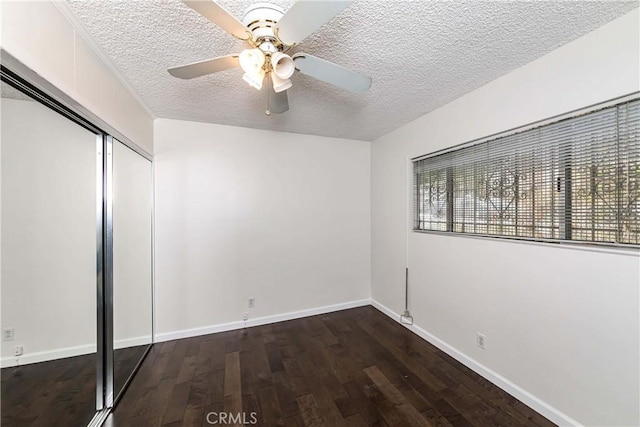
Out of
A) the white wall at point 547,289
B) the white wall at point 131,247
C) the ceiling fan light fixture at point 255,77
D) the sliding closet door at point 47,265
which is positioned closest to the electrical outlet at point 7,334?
the sliding closet door at point 47,265

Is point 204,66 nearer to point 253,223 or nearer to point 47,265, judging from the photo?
point 47,265

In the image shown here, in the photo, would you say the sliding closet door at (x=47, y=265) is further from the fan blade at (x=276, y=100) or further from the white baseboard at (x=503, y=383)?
the white baseboard at (x=503, y=383)

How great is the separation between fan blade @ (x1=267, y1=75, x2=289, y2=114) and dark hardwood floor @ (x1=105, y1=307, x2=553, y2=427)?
217 centimetres

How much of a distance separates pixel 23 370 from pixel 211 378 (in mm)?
1143

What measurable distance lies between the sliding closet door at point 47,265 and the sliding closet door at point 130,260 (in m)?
0.18

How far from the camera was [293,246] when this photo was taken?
3.20 m

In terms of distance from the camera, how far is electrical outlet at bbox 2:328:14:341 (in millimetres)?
1266

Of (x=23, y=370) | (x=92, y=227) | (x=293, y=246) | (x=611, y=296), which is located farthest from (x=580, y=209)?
(x=23, y=370)

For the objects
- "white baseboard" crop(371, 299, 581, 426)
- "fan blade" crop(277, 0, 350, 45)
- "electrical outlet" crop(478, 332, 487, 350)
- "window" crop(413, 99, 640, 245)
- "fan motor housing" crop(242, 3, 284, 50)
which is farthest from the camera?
"electrical outlet" crop(478, 332, 487, 350)

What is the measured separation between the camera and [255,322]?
2.99 m

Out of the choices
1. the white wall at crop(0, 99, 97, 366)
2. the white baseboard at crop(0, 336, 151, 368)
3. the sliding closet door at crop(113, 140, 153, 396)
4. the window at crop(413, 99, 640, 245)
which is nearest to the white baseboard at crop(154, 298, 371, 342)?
the sliding closet door at crop(113, 140, 153, 396)

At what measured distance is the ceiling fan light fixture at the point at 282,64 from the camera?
112cm

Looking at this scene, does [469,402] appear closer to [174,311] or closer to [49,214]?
[174,311]

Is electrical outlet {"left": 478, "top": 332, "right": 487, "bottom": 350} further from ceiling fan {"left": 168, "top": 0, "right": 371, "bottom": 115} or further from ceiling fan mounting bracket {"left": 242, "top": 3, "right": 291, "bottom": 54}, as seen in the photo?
ceiling fan mounting bracket {"left": 242, "top": 3, "right": 291, "bottom": 54}
